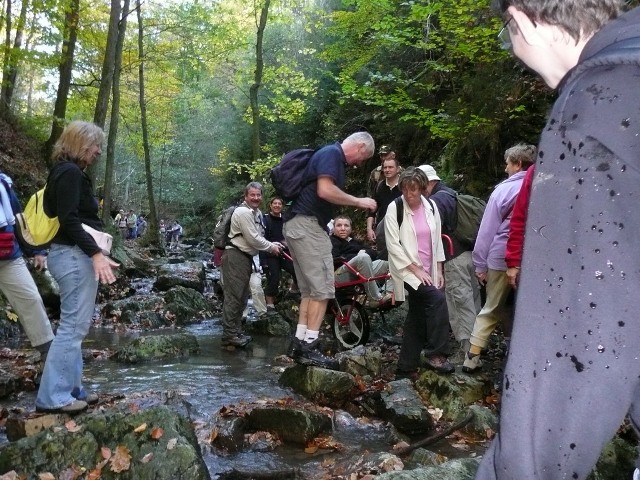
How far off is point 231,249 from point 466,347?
146 inches

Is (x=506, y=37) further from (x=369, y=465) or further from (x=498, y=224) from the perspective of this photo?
(x=498, y=224)

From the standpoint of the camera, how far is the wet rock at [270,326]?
9341mm

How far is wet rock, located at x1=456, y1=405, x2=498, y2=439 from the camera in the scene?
15.3ft

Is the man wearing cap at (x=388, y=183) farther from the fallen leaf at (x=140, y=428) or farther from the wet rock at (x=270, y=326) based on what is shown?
the fallen leaf at (x=140, y=428)

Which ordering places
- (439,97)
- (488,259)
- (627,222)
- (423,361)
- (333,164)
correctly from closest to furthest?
1. (627,222)
2. (333,164)
3. (488,259)
4. (423,361)
5. (439,97)

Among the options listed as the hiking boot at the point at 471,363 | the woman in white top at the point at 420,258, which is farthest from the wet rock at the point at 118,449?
the hiking boot at the point at 471,363

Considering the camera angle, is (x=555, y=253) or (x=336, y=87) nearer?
(x=555, y=253)

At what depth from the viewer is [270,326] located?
9383mm

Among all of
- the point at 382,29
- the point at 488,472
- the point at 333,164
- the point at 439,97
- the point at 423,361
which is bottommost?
the point at 423,361

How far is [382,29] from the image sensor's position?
11.6 m

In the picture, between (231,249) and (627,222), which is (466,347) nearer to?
(231,249)

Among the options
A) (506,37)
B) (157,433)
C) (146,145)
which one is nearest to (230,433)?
(157,433)

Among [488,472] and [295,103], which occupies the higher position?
[295,103]

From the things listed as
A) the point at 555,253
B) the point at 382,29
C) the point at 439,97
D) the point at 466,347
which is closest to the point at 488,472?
the point at 555,253
